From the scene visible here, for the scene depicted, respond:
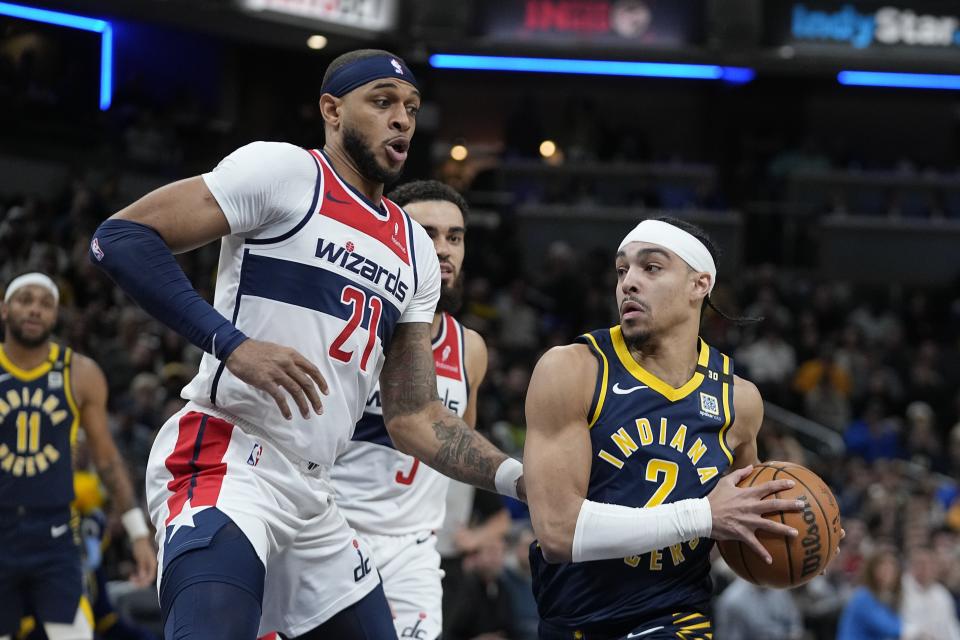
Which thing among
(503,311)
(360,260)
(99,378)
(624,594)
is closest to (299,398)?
(360,260)

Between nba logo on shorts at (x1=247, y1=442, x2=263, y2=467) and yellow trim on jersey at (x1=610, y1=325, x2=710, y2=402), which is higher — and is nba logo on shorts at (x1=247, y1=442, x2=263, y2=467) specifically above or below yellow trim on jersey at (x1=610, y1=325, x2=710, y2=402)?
below

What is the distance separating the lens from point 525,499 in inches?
171

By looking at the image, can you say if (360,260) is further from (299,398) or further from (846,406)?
(846,406)

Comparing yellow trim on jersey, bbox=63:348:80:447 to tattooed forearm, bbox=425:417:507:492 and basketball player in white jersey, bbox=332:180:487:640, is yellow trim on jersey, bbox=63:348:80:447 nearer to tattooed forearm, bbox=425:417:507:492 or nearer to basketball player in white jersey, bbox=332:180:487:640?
basketball player in white jersey, bbox=332:180:487:640

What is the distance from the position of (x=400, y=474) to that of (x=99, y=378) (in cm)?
250

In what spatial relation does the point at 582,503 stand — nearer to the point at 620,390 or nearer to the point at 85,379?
the point at 620,390

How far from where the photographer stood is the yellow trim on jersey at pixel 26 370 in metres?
7.02

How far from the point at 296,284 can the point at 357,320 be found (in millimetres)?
237

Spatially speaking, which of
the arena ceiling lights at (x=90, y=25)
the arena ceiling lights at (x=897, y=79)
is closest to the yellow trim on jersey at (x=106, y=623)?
the arena ceiling lights at (x=90, y=25)

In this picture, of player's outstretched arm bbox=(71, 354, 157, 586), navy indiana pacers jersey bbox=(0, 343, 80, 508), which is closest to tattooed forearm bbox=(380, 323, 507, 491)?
player's outstretched arm bbox=(71, 354, 157, 586)

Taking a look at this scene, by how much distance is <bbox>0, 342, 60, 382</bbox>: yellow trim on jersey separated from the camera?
23.0 ft

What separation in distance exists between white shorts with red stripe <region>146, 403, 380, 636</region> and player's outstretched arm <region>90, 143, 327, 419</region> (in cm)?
26

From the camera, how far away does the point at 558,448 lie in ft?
13.9

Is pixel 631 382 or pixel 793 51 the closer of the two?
pixel 631 382
